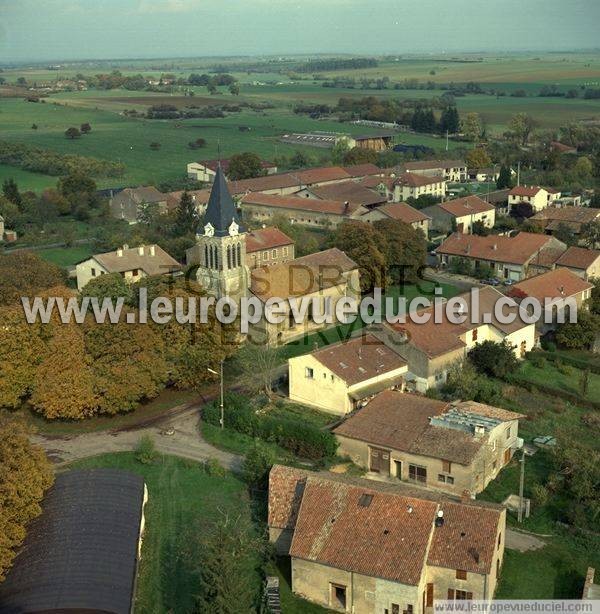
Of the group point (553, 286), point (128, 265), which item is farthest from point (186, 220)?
point (553, 286)

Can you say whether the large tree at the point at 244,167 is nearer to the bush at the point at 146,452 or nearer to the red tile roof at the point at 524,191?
the red tile roof at the point at 524,191

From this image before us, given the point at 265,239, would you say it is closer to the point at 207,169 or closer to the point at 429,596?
the point at 429,596

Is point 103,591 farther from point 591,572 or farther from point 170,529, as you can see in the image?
point 591,572

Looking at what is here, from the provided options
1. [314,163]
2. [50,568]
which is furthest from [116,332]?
[314,163]

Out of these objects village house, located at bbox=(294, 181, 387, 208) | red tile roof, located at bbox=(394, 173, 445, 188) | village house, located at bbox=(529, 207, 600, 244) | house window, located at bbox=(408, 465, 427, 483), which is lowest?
house window, located at bbox=(408, 465, 427, 483)

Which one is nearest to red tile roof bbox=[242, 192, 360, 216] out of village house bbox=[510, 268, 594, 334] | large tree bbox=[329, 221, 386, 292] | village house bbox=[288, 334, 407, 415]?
large tree bbox=[329, 221, 386, 292]

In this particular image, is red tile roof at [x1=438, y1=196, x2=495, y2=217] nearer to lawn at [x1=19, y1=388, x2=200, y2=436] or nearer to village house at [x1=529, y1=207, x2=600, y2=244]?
village house at [x1=529, y1=207, x2=600, y2=244]

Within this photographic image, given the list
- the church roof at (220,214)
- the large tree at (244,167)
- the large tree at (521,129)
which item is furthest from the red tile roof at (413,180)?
the church roof at (220,214)
